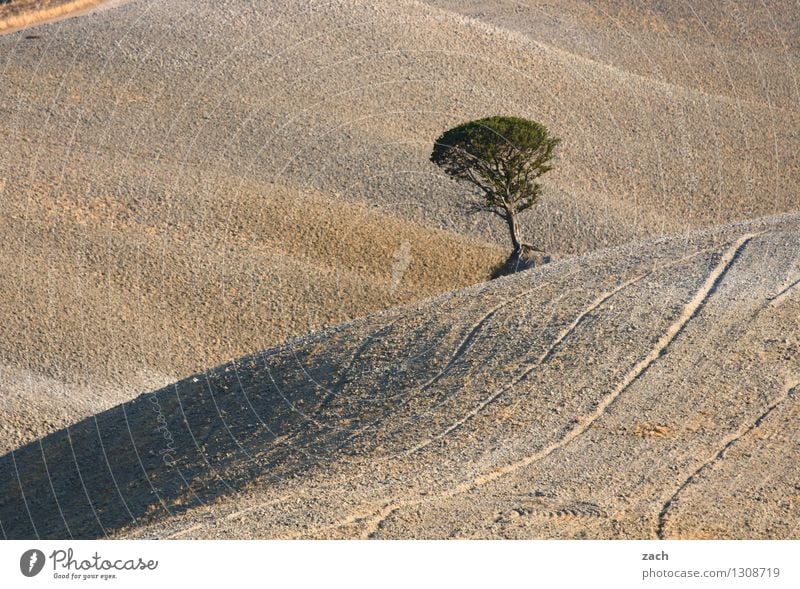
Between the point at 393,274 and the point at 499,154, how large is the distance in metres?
5.15

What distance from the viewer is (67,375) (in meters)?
33.8

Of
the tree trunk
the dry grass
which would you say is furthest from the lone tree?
the dry grass

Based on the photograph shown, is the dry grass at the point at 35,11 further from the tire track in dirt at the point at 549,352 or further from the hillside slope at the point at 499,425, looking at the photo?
the tire track in dirt at the point at 549,352

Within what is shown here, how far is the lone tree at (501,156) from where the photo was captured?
127ft

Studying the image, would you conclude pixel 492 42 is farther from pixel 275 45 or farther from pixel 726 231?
pixel 726 231

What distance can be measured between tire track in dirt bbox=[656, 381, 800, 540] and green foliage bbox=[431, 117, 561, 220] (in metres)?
17.5

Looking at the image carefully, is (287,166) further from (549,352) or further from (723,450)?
(723,450)

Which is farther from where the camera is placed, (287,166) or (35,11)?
(35,11)

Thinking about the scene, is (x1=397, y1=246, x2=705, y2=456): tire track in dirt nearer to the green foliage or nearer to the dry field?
the dry field

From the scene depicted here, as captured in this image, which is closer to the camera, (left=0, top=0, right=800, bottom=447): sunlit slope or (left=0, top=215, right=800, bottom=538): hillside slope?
(left=0, top=215, right=800, bottom=538): hillside slope

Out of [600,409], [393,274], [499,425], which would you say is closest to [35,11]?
[393,274]

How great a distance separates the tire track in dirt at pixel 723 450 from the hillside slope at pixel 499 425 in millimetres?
36

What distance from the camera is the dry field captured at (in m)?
21.5

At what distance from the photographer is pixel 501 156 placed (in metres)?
39.0
